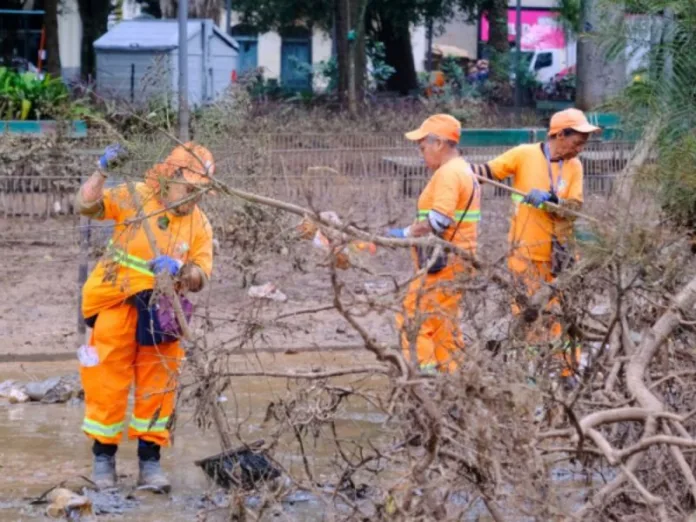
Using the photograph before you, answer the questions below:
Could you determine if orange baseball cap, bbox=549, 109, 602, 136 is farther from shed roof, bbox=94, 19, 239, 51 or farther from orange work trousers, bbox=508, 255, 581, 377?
shed roof, bbox=94, 19, 239, 51

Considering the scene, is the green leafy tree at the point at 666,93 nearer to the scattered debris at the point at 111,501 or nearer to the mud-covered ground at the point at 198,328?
the mud-covered ground at the point at 198,328

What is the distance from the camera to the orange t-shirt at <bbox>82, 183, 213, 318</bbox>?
5910mm

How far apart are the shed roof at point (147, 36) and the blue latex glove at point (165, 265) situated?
1179 cm

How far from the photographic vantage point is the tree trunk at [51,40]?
2580 centimetres

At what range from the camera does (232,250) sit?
10.5 m

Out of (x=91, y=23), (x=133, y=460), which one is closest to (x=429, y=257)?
(x=133, y=460)

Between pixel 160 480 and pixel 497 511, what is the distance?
221 cm

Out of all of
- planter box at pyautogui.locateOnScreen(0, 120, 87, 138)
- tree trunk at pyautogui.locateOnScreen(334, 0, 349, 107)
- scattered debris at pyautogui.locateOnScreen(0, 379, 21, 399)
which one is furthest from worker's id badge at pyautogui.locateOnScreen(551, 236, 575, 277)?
tree trunk at pyautogui.locateOnScreen(334, 0, 349, 107)

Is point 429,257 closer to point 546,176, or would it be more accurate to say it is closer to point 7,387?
point 546,176

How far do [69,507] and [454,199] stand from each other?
2.49m

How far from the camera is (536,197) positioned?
7.09 m

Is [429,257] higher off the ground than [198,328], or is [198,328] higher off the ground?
[429,257]

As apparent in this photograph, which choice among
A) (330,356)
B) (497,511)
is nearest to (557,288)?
(497,511)

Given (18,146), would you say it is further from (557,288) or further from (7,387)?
(557,288)
